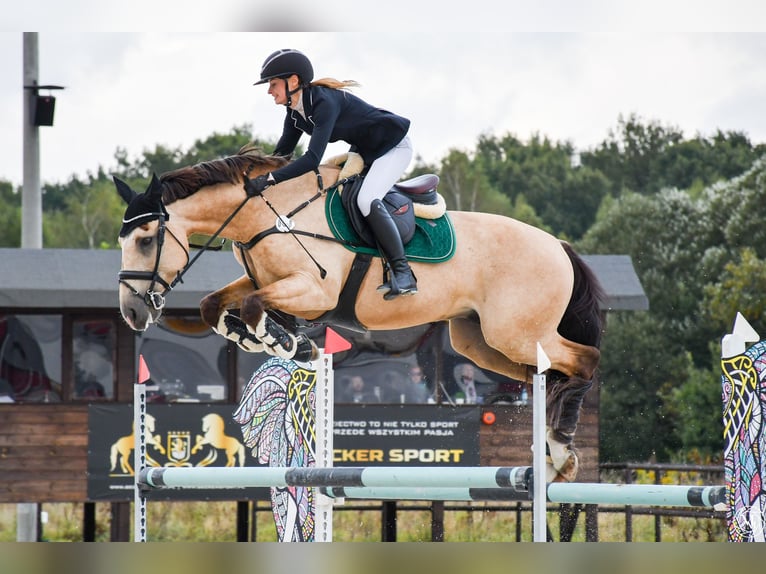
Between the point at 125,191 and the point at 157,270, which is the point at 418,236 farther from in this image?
the point at 125,191

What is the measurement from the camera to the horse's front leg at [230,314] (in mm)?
4922

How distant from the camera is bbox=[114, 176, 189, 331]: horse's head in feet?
15.8

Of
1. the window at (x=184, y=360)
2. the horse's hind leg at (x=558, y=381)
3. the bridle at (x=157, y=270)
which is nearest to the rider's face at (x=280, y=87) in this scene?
the bridle at (x=157, y=270)

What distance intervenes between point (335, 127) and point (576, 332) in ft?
4.62

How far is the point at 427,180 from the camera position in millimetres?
5312

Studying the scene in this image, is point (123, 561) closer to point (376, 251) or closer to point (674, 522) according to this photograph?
point (376, 251)

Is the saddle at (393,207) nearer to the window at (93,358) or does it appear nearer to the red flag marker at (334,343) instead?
the red flag marker at (334,343)

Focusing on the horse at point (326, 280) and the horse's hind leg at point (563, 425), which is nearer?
the horse at point (326, 280)

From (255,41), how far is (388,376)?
640 inches

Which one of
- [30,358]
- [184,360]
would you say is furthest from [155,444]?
[30,358]

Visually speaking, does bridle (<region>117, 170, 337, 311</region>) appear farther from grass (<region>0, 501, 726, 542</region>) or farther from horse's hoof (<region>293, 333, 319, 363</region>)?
grass (<region>0, 501, 726, 542</region>)

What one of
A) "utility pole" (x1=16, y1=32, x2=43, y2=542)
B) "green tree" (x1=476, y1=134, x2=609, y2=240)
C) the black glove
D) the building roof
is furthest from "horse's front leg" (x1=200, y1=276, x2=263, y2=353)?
"green tree" (x1=476, y1=134, x2=609, y2=240)

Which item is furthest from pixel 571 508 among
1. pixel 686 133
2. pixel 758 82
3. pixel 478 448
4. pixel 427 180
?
pixel 686 133

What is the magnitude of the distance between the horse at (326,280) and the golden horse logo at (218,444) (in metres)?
5.61
